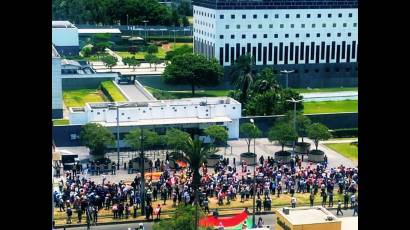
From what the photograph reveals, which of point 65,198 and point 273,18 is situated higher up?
point 273,18

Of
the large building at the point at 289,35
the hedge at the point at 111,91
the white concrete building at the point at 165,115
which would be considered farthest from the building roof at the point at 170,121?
the large building at the point at 289,35

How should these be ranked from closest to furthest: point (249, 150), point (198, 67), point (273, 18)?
1. point (249, 150)
2. point (198, 67)
3. point (273, 18)

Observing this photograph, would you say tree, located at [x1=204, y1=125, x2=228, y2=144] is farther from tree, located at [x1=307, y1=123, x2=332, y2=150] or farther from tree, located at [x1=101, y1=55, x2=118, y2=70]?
tree, located at [x1=101, y1=55, x2=118, y2=70]

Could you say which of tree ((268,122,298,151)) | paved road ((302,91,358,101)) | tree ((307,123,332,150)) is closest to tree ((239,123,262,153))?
tree ((268,122,298,151))

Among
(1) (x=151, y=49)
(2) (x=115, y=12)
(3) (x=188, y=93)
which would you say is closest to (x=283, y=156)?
(3) (x=188, y=93)
